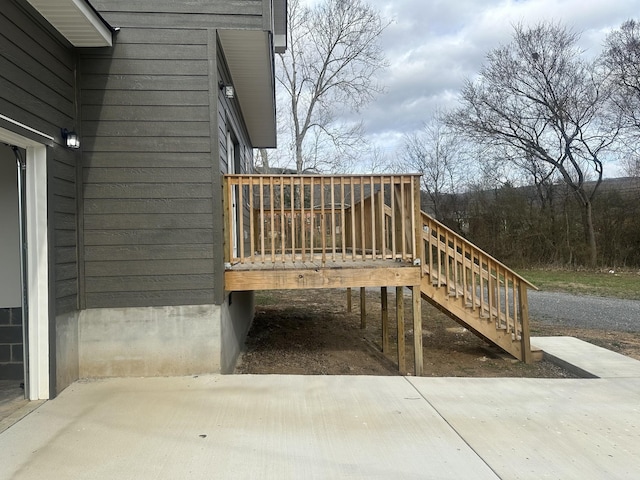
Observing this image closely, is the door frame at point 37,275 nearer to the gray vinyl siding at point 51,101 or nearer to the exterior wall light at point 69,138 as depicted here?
the gray vinyl siding at point 51,101

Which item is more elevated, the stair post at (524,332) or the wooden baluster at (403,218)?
the wooden baluster at (403,218)

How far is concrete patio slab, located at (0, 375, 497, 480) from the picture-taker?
8.68ft

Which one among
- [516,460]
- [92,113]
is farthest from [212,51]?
[516,460]

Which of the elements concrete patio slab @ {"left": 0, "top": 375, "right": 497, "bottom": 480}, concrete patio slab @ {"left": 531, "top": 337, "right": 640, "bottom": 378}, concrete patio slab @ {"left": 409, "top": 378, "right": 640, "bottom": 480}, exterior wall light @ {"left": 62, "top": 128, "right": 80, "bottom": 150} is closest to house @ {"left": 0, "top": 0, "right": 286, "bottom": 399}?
exterior wall light @ {"left": 62, "top": 128, "right": 80, "bottom": 150}

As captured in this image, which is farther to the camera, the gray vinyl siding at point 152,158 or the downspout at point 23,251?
the gray vinyl siding at point 152,158

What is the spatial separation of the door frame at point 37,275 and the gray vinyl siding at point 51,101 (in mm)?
62

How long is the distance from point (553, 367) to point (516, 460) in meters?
3.27

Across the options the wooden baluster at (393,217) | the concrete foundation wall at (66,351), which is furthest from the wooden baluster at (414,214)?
the concrete foundation wall at (66,351)

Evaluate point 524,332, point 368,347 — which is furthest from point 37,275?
point 524,332

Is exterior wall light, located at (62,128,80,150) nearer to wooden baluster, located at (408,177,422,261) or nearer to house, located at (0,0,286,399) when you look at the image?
house, located at (0,0,286,399)

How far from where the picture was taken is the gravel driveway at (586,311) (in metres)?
8.41

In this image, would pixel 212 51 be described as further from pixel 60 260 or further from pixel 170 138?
pixel 60 260

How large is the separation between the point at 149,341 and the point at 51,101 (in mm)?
2389

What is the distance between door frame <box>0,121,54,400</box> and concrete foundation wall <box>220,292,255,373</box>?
1595 mm
